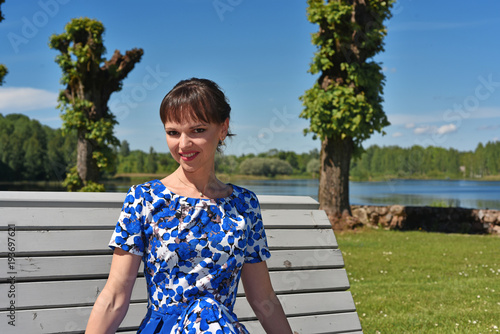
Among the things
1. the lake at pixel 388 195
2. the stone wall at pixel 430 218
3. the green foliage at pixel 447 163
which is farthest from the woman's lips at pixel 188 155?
the green foliage at pixel 447 163

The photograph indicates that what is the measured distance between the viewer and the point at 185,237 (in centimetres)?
211

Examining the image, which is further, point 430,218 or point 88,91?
point 430,218

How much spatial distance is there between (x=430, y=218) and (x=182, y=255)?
48.0ft

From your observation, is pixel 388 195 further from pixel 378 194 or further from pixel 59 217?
pixel 59 217

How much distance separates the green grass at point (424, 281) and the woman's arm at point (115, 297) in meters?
3.81

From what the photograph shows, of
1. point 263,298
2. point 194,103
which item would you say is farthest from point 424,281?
point 194,103

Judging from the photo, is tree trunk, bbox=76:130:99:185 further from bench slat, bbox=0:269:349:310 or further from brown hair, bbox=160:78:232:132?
brown hair, bbox=160:78:232:132

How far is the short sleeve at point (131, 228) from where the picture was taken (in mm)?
2025

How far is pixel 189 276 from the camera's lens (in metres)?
2.09

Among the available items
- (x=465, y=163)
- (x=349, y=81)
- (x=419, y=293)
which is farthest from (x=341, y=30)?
(x=465, y=163)

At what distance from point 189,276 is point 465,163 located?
55374 millimetres

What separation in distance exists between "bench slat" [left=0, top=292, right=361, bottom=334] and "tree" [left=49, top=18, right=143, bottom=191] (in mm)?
10926

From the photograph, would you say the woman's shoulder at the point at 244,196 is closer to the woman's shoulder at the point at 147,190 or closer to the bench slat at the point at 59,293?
the woman's shoulder at the point at 147,190

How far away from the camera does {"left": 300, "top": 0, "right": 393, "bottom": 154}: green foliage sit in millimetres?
12500
